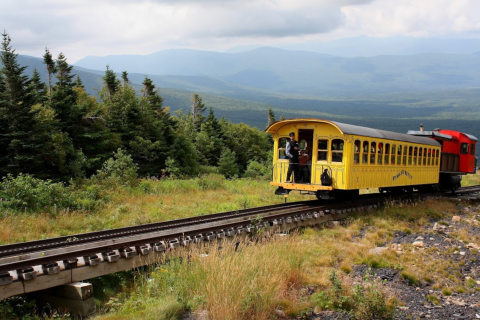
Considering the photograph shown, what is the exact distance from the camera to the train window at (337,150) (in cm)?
1374

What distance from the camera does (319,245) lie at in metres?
10.3

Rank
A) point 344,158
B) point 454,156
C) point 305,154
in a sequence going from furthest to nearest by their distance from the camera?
point 454,156, point 305,154, point 344,158

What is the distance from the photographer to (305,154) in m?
14.7

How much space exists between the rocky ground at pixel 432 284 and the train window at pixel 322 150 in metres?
3.65

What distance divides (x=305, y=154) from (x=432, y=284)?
7217 mm

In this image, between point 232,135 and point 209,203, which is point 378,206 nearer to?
point 209,203

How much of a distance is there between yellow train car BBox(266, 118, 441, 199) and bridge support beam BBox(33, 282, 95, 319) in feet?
29.2

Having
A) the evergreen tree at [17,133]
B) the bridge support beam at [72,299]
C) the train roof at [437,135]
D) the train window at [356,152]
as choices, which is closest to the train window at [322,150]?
the train window at [356,152]

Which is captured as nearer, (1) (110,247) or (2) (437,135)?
(1) (110,247)

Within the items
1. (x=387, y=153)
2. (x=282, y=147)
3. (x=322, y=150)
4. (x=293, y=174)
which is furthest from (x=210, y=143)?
(x=322, y=150)

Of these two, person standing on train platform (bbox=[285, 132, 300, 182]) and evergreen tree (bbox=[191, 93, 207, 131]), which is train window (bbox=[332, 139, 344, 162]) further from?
evergreen tree (bbox=[191, 93, 207, 131])

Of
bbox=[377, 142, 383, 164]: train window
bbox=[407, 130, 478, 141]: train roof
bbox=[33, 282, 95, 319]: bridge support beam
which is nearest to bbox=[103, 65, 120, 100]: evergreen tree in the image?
bbox=[407, 130, 478, 141]: train roof

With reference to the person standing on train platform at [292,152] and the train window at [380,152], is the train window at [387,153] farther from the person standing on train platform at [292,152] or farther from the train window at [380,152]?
the person standing on train platform at [292,152]

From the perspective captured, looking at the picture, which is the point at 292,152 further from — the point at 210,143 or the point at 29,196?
the point at 210,143
